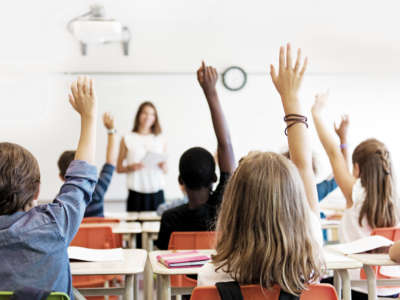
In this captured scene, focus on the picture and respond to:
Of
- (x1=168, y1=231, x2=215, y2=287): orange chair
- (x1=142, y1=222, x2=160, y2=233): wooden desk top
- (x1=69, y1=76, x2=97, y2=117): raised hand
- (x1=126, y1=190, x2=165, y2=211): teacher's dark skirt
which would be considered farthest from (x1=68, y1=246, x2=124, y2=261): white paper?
(x1=126, y1=190, x2=165, y2=211): teacher's dark skirt

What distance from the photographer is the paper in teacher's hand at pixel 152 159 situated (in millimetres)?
4516

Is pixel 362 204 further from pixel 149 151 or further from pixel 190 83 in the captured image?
pixel 190 83

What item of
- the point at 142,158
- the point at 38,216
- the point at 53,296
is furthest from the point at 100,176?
the point at 53,296

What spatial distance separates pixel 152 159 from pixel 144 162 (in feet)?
0.33

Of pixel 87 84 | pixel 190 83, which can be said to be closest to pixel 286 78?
pixel 87 84

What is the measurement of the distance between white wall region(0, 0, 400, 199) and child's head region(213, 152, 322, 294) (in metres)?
4.37

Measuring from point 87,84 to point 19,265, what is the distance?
0.59m

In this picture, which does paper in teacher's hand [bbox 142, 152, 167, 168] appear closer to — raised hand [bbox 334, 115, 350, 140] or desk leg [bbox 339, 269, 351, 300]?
raised hand [bbox 334, 115, 350, 140]

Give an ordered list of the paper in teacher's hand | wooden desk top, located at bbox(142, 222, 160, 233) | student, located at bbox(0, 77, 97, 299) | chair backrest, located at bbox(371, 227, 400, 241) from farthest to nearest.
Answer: the paper in teacher's hand, wooden desk top, located at bbox(142, 222, 160, 233), chair backrest, located at bbox(371, 227, 400, 241), student, located at bbox(0, 77, 97, 299)

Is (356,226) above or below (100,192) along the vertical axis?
below

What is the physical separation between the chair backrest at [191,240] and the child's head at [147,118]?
2.65 metres

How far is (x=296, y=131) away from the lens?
1.58 metres

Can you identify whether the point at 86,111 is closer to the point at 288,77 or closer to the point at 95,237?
the point at 288,77

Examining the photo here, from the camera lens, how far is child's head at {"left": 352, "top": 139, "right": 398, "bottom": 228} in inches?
97.3
